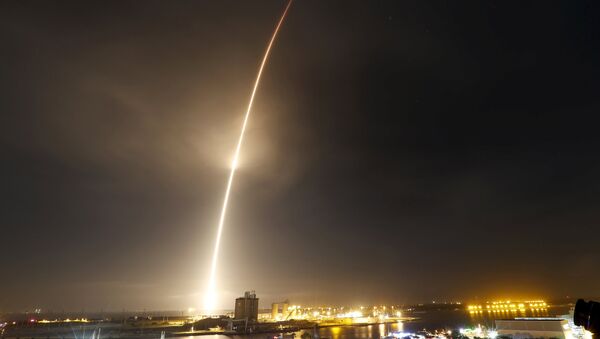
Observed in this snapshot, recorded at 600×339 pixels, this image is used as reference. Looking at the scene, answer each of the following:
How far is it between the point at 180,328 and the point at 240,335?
2126 centimetres

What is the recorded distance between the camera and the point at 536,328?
42188 millimetres

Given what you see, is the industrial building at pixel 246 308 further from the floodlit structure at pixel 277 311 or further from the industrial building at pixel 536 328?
the industrial building at pixel 536 328

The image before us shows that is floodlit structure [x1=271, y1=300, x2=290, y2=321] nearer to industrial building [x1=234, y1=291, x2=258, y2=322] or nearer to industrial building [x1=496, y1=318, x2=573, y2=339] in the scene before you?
industrial building [x1=234, y1=291, x2=258, y2=322]

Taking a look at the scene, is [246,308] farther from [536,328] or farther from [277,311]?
[536,328]

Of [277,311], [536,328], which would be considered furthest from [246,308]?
[536,328]

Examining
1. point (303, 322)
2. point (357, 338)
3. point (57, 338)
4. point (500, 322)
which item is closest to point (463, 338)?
point (500, 322)

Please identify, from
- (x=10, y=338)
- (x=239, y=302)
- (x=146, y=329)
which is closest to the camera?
(x=10, y=338)

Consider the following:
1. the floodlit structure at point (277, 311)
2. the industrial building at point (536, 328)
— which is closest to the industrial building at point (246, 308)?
the floodlit structure at point (277, 311)

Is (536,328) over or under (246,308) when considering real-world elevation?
over

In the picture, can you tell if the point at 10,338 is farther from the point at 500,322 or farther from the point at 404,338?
the point at 500,322

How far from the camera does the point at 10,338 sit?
226 ft

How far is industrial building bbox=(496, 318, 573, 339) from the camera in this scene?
132 feet

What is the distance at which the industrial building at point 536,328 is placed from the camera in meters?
40.1

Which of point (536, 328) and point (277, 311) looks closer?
point (536, 328)
